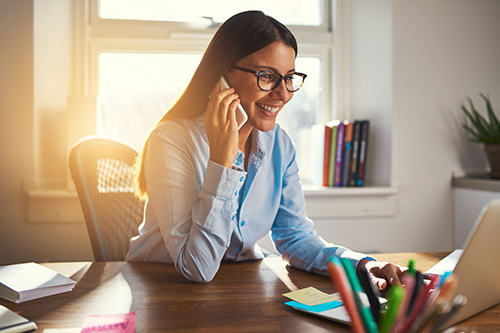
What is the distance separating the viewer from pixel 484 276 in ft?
2.10

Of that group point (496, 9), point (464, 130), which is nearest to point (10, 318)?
point (464, 130)

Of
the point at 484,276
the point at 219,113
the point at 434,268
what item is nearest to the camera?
the point at 484,276

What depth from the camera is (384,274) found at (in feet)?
2.92

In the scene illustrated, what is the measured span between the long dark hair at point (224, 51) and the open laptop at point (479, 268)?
0.72m

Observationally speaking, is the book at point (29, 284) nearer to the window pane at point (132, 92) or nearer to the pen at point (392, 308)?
the pen at point (392, 308)

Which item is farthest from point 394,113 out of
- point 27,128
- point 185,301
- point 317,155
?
point 27,128

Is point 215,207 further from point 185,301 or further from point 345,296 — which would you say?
point 345,296

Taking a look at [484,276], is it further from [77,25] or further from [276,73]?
[77,25]

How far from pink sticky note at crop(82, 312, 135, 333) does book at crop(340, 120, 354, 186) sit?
1.68 m

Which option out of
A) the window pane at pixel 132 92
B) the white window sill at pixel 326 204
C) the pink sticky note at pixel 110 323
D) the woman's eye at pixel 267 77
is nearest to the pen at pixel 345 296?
the pink sticky note at pixel 110 323

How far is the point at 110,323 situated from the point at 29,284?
0.28 m

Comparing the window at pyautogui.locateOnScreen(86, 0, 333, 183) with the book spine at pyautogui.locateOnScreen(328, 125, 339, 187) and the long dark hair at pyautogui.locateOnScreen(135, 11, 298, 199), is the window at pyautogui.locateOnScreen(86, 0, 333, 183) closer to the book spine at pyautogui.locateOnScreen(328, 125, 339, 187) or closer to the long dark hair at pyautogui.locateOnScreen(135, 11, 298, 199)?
the book spine at pyautogui.locateOnScreen(328, 125, 339, 187)

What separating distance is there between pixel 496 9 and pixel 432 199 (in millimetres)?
1160

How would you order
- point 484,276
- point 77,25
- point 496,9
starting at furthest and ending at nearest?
point 496,9 → point 77,25 → point 484,276
